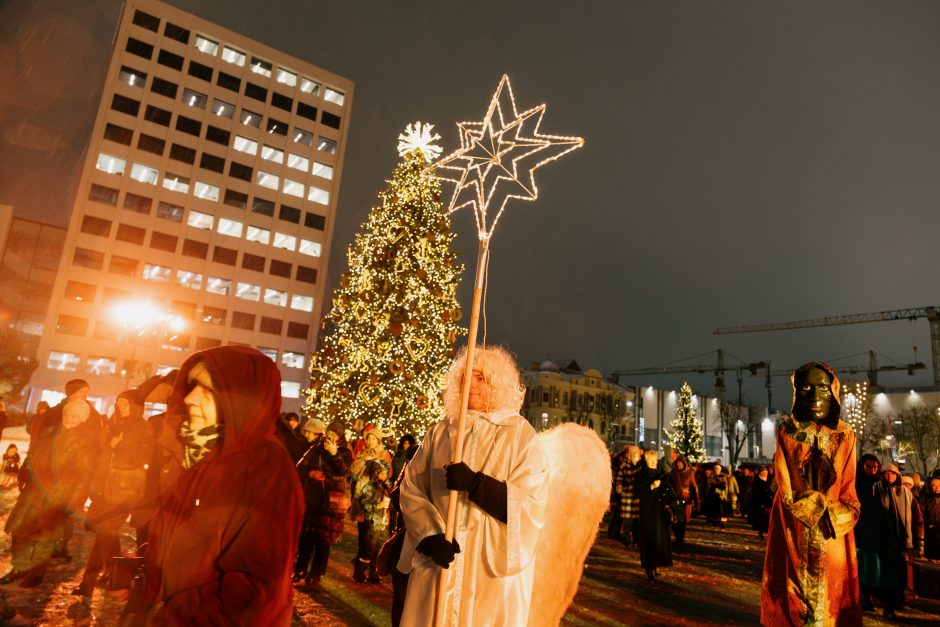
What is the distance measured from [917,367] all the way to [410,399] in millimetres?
150448

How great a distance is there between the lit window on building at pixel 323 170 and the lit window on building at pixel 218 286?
48.6ft

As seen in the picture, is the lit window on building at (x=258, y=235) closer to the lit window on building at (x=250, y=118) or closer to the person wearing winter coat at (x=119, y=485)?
the lit window on building at (x=250, y=118)

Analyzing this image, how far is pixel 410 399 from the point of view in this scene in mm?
18562

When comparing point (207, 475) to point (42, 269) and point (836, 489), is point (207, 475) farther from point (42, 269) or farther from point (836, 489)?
point (42, 269)

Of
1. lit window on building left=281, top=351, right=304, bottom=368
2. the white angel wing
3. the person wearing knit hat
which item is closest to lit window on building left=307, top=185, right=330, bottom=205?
lit window on building left=281, top=351, right=304, bottom=368

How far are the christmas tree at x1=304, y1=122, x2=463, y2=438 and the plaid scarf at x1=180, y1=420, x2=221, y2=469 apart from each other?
16085 millimetres

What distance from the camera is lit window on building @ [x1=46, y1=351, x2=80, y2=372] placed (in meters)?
46.7

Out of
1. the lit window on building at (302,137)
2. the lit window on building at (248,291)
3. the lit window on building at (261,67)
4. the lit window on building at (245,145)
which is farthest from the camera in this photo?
the lit window on building at (302,137)

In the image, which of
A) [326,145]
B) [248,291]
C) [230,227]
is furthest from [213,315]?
[326,145]

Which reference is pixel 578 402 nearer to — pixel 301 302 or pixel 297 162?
pixel 301 302

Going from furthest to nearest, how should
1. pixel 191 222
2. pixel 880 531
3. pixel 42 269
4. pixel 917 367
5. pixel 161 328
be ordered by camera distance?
1. pixel 917 367
2. pixel 42 269
3. pixel 191 222
4. pixel 161 328
5. pixel 880 531

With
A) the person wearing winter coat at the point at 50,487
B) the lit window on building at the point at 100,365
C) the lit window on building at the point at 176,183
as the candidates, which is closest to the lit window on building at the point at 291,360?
the lit window on building at the point at 100,365

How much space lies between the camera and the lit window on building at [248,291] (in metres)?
54.5

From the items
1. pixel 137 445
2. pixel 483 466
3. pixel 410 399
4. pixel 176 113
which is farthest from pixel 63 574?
pixel 176 113
